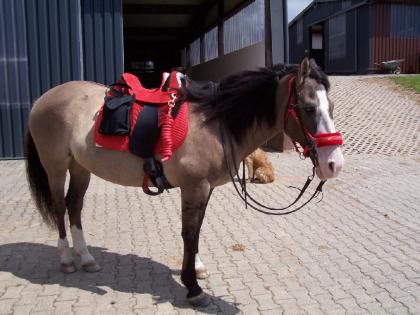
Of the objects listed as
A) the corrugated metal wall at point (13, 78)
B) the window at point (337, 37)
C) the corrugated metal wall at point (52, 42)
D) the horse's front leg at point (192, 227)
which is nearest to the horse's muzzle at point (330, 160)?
the horse's front leg at point (192, 227)

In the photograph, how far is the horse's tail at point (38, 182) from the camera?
3.88 meters

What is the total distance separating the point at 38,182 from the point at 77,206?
1.51 feet

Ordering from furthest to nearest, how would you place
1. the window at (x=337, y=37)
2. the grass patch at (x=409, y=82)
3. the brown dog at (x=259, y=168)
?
the window at (x=337, y=37) < the grass patch at (x=409, y=82) < the brown dog at (x=259, y=168)

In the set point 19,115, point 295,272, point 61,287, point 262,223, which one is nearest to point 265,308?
point 295,272

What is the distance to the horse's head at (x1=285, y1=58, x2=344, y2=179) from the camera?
2.56m

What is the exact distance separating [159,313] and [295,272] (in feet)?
4.04

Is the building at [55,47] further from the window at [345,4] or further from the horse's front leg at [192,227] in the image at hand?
the window at [345,4]

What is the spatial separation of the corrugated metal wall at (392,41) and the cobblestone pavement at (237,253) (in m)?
17.6

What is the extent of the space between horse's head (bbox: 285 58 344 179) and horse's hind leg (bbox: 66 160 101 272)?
1.99 meters

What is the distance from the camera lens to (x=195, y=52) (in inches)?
811

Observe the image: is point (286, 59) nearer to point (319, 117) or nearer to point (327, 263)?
point (327, 263)

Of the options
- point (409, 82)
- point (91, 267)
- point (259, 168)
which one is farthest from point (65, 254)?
point (409, 82)

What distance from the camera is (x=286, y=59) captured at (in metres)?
8.80

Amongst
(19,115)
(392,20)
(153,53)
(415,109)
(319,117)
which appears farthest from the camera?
(153,53)
